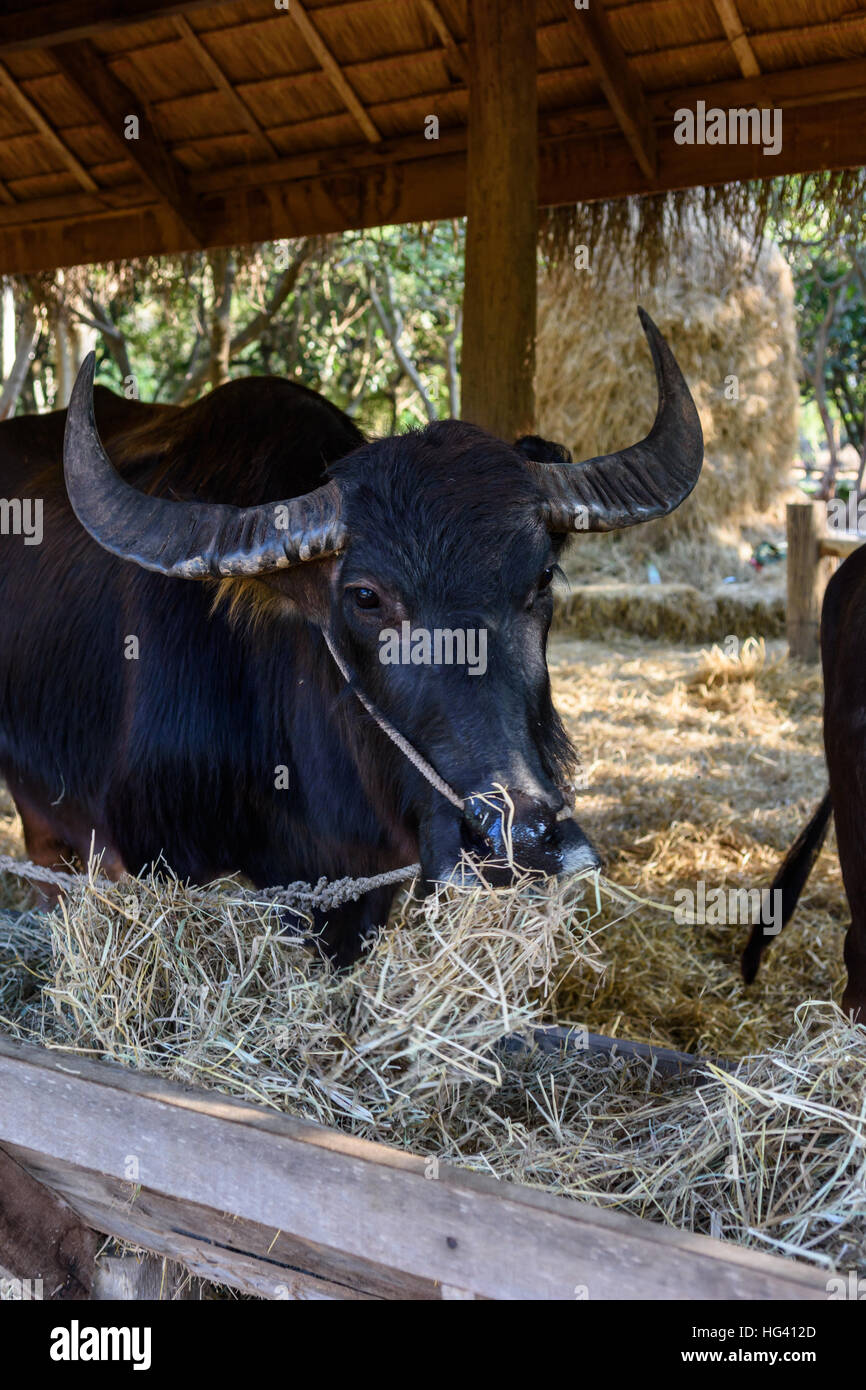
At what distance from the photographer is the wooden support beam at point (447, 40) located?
4.72 meters

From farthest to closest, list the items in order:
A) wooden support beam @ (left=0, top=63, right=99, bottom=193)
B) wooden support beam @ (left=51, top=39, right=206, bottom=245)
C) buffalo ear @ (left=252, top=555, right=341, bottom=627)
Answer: wooden support beam @ (left=0, top=63, right=99, bottom=193), wooden support beam @ (left=51, top=39, right=206, bottom=245), buffalo ear @ (left=252, top=555, right=341, bottom=627)

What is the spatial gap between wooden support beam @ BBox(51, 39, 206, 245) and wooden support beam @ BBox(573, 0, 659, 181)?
2162 mm

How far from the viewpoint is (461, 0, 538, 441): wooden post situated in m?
4.10

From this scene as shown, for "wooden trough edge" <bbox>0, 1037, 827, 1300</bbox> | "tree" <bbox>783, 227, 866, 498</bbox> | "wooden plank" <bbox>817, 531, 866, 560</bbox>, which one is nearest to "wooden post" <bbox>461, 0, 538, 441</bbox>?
"wooden trough edge" <bbox>0, 1037, 827, 1300</bbox>

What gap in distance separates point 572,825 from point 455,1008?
0.42m

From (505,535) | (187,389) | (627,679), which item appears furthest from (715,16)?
(187,389)

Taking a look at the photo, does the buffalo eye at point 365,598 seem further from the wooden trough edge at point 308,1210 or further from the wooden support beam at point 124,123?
the wooden support beam at point 124,123

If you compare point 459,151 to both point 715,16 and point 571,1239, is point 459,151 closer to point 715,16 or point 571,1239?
point 715,16

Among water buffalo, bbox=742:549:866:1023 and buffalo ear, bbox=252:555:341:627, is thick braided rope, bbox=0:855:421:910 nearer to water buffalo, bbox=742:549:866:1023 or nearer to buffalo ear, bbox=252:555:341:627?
buffalo ear, bbox=252:555:341:627

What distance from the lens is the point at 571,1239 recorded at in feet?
4.95

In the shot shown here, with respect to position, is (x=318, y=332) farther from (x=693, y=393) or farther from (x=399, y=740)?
(x=399, y=740)

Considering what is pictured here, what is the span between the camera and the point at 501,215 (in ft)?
13.6

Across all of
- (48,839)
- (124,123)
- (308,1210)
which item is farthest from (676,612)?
(308,1210)

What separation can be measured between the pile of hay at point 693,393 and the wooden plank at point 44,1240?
11.4m
